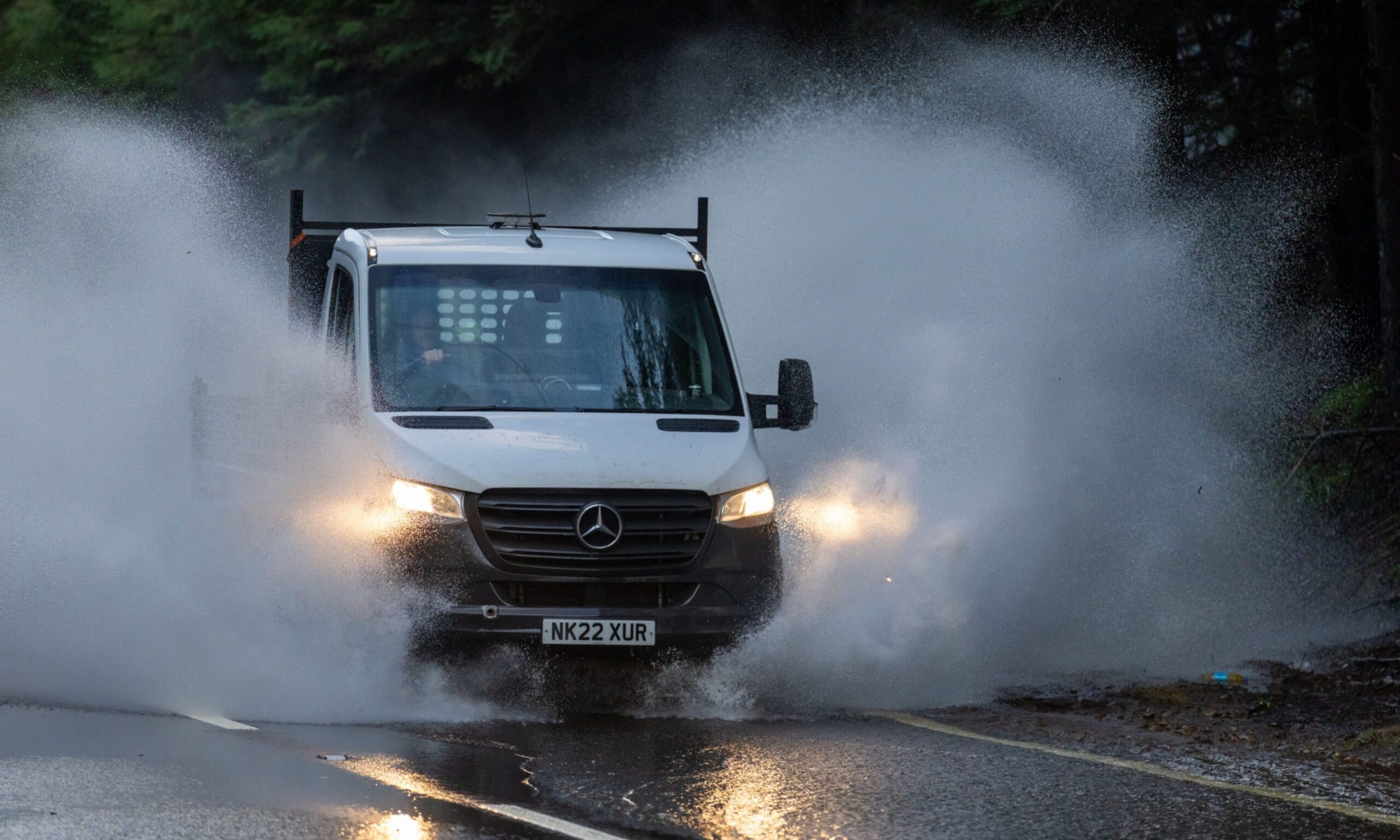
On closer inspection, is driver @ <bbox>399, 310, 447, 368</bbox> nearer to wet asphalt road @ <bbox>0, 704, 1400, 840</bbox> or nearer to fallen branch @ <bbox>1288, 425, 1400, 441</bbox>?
wet asphalt road @ <bbox>0, 704, 1400, 840</bbox>

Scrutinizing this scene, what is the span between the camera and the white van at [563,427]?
10398mm

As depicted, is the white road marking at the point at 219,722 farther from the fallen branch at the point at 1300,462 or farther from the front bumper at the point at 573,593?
the fallen branch at the point at 1300,462

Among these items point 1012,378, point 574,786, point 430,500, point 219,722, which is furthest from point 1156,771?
point 1012,378

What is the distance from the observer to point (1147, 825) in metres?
8.05

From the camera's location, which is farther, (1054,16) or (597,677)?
(1054,16)

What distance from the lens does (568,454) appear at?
10.6m

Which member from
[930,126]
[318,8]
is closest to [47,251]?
[930,126]

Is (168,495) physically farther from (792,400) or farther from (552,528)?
(792,400)

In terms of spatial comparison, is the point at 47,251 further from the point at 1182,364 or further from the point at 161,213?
the point at 1182,364

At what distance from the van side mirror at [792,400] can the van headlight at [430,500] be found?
2.08m

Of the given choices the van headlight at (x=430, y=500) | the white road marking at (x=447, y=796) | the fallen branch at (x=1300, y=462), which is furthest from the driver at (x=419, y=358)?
the fallen branch at (x=1300, y=462)

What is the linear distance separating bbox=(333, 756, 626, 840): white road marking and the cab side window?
3242 mm

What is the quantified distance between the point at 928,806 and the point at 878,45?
583 inches

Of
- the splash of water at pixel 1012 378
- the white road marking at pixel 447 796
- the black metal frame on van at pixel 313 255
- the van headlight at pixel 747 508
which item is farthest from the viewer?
the black metal frame on van at pixel 313 255
